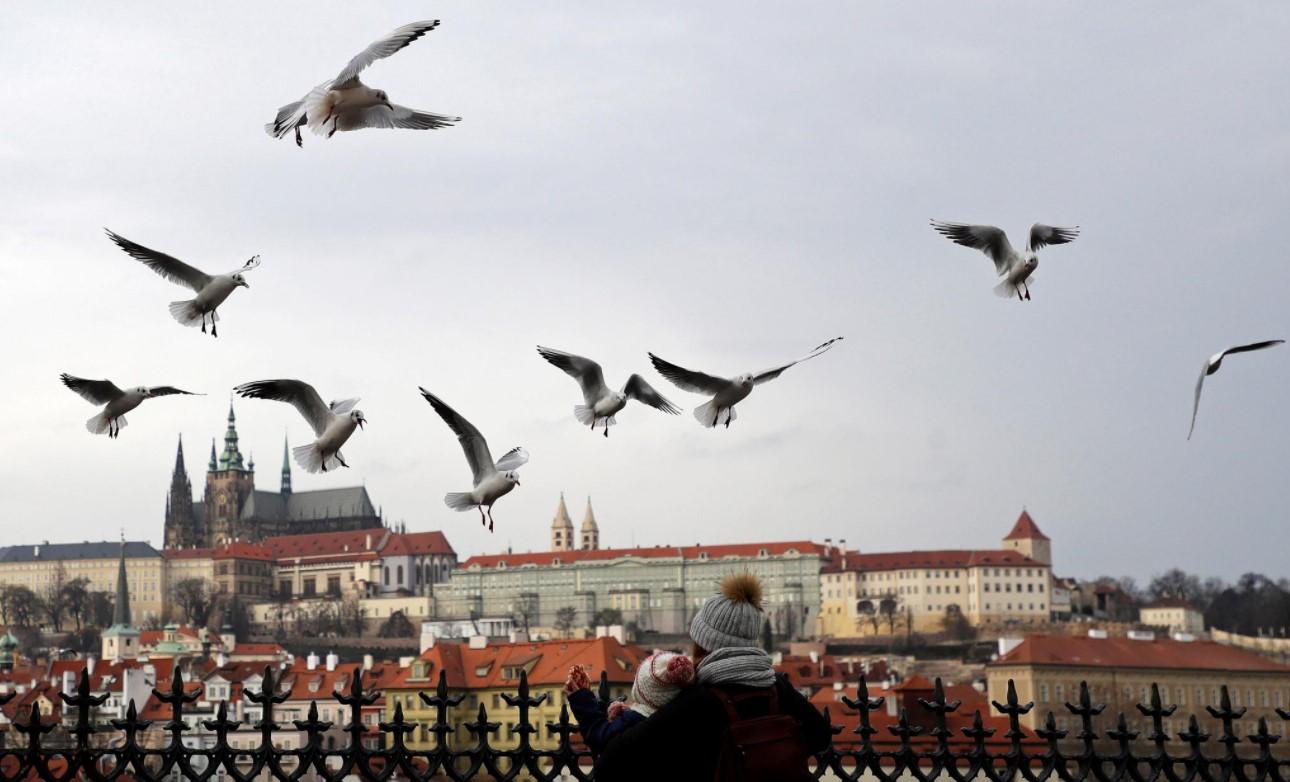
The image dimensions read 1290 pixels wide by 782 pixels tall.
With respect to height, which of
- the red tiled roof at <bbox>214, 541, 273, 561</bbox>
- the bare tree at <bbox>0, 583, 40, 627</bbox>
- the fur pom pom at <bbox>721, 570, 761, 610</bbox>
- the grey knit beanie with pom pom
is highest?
the red tiled roof at <bbox>214, 541, 273, 561</bbox>

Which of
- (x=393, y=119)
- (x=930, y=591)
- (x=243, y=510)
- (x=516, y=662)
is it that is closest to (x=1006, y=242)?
(x=393, y=119)

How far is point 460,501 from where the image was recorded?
6.57 m

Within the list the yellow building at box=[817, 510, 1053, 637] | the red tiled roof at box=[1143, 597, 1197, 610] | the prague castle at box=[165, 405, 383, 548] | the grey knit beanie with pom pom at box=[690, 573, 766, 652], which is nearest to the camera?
the grey knit beanie with pom pom at box=[690, 573, 766, 652]

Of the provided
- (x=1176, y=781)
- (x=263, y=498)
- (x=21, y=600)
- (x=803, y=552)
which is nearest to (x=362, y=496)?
(x=263, y=498)

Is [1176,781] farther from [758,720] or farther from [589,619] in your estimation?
[589,619]

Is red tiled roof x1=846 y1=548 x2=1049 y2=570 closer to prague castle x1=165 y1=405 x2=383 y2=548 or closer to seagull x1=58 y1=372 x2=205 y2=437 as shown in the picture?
prague castle x1=165 y1=405 x2=383 y2=548

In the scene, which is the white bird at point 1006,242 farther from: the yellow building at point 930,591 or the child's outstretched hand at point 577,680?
the yellow building at point 930,591

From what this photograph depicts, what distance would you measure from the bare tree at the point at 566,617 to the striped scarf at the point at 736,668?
14457 centimetres

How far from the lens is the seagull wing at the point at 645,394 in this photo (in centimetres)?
768

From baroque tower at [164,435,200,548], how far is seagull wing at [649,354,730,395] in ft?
610

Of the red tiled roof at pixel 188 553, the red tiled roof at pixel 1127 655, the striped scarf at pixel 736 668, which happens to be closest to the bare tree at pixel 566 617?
the red tiled roof at pixel 188 553

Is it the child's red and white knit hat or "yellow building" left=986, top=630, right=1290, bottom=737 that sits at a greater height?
the child's red and white knit hat

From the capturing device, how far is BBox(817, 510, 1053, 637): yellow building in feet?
464

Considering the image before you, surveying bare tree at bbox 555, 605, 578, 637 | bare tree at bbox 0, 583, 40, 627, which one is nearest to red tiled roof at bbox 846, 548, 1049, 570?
bare tree at bbox 555, 605, 578, 637
